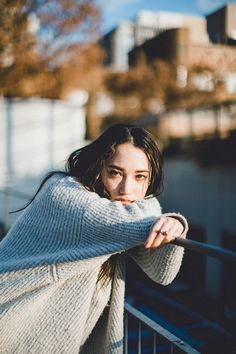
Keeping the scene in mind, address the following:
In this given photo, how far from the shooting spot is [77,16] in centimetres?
1426

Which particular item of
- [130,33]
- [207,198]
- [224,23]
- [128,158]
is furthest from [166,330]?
[130,33]

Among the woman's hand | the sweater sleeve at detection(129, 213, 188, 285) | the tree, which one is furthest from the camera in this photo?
the tree

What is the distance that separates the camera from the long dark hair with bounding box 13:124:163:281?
1.67 meters

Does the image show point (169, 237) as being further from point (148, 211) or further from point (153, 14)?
Answer: point (153, 14)

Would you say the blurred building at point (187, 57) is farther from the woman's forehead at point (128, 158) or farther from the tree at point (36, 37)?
the woman's forehead at point (128, 158)

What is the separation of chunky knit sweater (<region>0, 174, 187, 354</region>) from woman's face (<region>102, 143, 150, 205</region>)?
0.48 ft

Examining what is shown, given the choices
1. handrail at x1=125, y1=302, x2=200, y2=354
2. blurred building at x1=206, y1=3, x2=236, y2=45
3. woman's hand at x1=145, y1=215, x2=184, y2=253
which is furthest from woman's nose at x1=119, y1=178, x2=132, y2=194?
blurred building at x1=206, y1=3, x2=236, y2=45

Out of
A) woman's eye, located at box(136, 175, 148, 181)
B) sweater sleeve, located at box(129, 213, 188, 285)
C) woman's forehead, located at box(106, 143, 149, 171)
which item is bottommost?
sweater sleeve, located at box(129, 213, 188, 285)

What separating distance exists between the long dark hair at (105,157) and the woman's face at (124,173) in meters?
0.02

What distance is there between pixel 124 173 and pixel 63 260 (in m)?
0.46

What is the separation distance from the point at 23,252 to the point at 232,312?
13829mm

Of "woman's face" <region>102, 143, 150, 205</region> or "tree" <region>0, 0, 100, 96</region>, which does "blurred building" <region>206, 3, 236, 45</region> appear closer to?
"woman's face" <region>102, 143, 150, 205</region>

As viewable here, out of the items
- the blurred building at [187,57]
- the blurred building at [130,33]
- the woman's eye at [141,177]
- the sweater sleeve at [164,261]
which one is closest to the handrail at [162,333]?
the sweater sleeve at [164,261]

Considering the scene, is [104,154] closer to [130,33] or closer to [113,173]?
[113,173]
